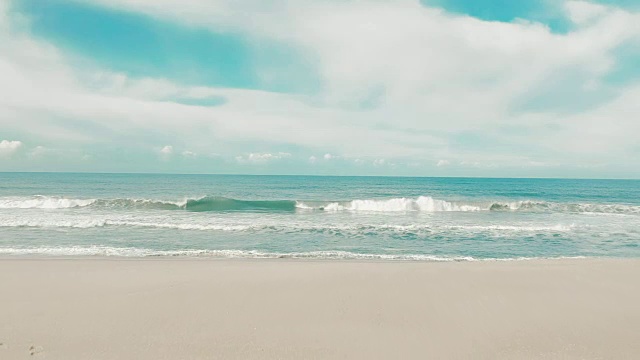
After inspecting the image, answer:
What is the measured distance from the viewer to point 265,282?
7.77 meters

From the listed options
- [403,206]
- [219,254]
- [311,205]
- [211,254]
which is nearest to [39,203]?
[311,205]

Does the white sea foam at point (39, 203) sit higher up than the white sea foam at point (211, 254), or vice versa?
the white sea foam at point (39, 203)

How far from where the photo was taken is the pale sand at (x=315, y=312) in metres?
4.96

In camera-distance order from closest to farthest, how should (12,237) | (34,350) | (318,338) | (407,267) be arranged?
1. (34,350)
2. (318,338)
3. (407,267)
4. (12,237)

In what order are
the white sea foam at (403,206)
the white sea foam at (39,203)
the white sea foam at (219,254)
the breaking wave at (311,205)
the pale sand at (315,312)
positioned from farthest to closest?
the white sea foam at (403,206), the breaking wave at (311,205), the white sea foam at (39,203), the white sea foam at (219,254), the pale sand at (315,312)

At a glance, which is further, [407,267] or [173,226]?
[173,226]

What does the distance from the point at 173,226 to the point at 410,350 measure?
48.8ft

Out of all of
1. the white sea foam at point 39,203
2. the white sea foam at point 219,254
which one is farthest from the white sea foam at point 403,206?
the white sea foam at point 39,203

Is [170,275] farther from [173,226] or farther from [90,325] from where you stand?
[173,226]

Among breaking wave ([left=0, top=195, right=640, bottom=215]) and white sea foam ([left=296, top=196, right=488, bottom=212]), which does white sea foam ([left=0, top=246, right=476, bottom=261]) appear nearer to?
Answer: breaking wave ([left=0, top=195, right=640, bottom=215])

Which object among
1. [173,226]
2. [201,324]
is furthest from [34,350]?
[173,226]

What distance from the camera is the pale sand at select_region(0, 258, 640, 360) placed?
195 inches

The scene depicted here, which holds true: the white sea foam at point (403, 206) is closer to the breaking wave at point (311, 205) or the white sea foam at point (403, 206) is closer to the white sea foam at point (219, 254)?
the breaking wave at point (311, 205)

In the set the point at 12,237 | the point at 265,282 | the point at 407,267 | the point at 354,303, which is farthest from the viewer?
the point at 12,237
